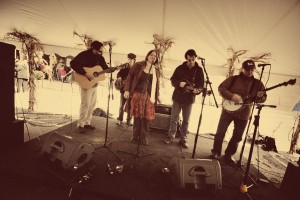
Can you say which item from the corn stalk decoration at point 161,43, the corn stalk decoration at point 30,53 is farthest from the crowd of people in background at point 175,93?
the corn stalk decoration at point 30,53

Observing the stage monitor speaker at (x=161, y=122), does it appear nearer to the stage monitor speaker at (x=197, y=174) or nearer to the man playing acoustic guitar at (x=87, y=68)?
the man playing acoustic guitar at (x=87, y=68)

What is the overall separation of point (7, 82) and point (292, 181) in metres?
4.89

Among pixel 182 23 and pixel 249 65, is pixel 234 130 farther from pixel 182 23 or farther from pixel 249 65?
pixel 182 23

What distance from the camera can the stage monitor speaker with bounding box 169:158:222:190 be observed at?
2.56 metres

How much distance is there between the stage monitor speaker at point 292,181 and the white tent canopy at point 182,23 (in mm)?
2642

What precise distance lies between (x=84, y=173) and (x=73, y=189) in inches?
11.7

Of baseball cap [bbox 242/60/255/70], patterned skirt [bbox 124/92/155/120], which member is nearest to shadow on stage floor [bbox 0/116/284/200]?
patterned skirt [bbox 124/92/155/120]

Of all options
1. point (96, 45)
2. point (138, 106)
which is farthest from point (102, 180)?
point (96, 45)

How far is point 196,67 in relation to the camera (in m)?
4.32

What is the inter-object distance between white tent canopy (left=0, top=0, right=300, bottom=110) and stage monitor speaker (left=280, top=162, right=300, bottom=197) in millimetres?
2642

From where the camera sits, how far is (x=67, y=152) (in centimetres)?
270

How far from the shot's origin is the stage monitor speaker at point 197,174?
8.41ft

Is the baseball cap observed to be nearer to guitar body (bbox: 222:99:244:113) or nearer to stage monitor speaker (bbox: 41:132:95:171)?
guitar body (bbox: 222:99:244:113)

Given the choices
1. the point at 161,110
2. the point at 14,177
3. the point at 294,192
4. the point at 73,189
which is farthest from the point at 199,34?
the point at 14,177
